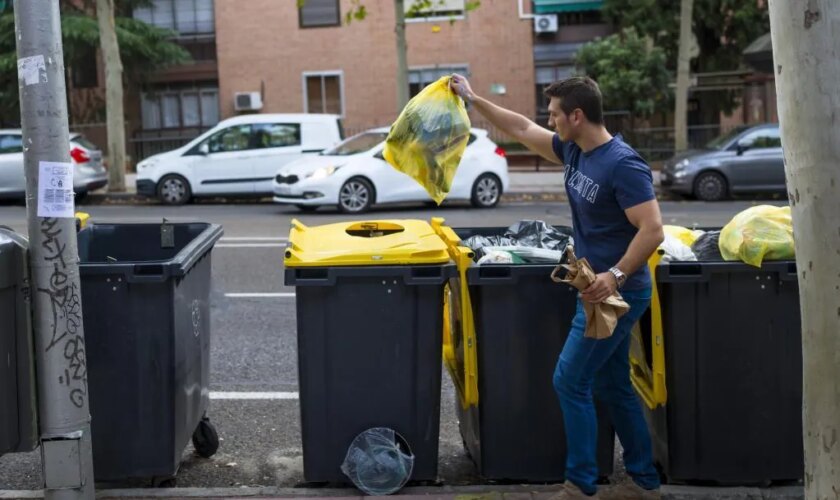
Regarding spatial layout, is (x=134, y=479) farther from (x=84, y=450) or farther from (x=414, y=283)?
(x=414, y=283)

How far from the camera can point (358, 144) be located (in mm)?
18500

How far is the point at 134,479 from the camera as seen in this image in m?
4.86

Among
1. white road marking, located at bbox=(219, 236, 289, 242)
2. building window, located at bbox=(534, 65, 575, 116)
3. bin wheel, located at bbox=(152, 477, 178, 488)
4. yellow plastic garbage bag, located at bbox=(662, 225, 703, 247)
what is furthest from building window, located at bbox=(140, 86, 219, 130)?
yellow plastic garbage bag, located at bbox=(662, 225, 703, 247)

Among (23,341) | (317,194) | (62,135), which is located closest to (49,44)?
(62,135)

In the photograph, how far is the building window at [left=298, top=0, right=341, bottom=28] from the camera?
29672mm

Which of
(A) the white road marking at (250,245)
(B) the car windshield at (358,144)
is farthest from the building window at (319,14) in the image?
(A) the white road marking at (250,245)

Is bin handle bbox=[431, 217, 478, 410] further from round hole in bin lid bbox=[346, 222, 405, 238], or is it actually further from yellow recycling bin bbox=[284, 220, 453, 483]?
round hole in bin lid bbox=[346, 222, 405, 238]

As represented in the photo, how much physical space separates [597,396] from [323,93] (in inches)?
1039

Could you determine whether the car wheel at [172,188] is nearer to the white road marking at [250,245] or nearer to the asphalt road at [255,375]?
the asphalt road at [255,375]

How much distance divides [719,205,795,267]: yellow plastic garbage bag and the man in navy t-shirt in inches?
19.8

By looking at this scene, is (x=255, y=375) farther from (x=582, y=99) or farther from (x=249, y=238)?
(x=249, y=238)

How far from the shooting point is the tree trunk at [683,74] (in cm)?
2219

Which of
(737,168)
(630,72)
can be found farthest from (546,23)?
(737,168)

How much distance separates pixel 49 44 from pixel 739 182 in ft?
56.3
